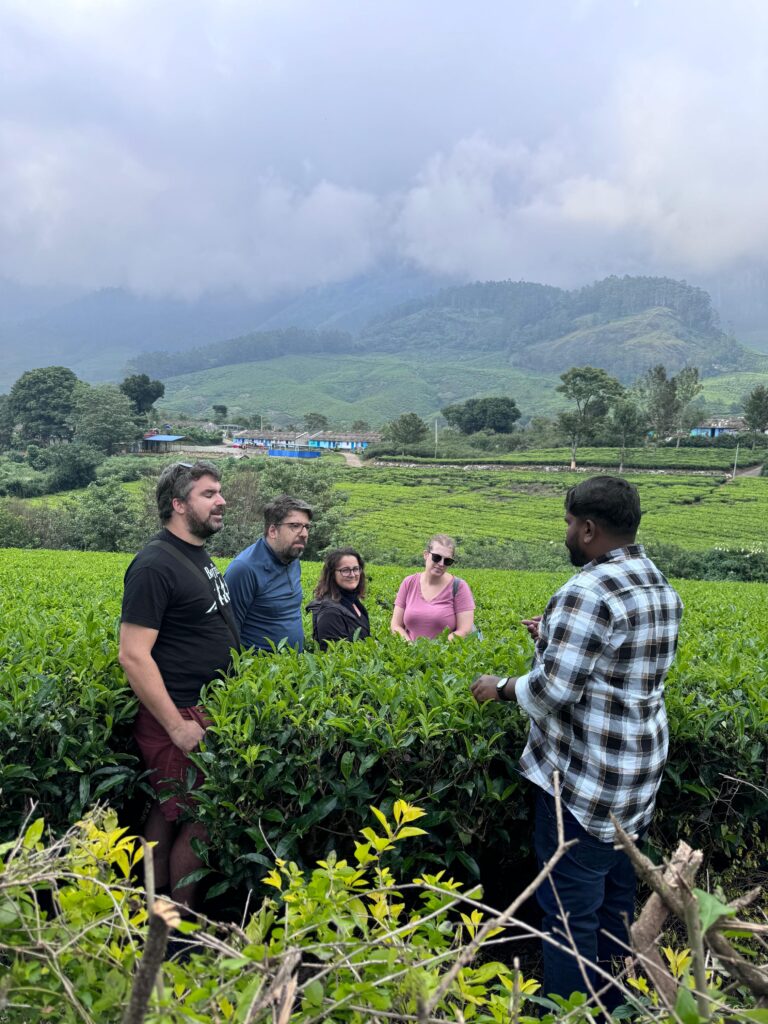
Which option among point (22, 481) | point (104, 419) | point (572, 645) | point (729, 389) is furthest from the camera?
point (729, 389)

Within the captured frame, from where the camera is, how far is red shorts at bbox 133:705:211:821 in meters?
2.99

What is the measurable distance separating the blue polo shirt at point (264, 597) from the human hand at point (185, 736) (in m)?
0.91

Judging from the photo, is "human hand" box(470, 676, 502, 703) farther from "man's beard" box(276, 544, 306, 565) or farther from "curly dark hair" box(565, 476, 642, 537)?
"man's beard" box(276, 544, 306, 565)

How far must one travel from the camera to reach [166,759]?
10.0ft

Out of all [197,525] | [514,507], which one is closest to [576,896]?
[197,525]

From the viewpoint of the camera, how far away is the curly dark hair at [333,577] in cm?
454

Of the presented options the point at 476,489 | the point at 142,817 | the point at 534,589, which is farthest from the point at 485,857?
the point at 476,489

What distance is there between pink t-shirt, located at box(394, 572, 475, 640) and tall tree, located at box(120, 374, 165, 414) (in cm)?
8614

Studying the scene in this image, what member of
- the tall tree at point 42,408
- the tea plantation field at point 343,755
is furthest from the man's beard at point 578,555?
the tall tree at point 42,408

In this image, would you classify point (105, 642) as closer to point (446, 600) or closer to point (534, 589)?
point (446, 600)

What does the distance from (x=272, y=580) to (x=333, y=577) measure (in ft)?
2.48

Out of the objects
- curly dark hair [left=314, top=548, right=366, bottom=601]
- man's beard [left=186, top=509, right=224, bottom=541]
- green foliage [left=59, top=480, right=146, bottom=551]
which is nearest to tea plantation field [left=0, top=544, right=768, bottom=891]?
man's beard [left=186, top=509, right=224, bottom=541]

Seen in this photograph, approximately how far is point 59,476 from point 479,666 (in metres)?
58.5

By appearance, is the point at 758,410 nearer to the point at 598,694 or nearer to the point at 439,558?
the point at 439,558
